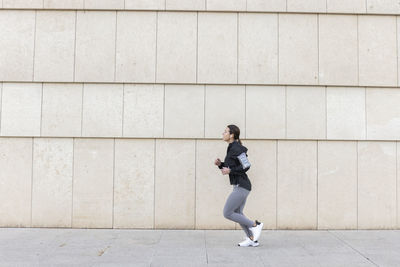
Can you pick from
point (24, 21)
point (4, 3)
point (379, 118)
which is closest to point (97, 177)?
point (24, 21)

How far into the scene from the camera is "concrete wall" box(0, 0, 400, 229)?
23.8 ft

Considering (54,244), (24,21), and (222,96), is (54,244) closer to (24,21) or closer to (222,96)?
(222,96)

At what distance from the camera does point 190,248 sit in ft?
19.0

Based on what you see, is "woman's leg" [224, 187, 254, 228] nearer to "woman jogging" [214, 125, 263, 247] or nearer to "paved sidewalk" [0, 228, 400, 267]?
"woman jogging" [214, 125, 263, 247]

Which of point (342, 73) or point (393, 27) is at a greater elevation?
point (393, 27)

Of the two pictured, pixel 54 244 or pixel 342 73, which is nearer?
pixel 54 244

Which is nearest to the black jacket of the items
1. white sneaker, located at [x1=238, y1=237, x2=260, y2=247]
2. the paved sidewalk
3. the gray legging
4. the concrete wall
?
the gray legging

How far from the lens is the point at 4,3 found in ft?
24.6

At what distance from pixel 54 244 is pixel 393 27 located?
326 inches

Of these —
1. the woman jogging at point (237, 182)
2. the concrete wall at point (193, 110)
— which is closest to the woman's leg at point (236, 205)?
the woman jogging at point (237, 182)

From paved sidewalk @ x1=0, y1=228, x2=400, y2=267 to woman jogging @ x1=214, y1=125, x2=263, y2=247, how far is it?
299 millimetres

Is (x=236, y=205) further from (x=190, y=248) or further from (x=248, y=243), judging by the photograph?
(x=190, y=248)

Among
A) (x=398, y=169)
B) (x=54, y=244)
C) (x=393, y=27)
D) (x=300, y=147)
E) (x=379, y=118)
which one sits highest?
(x=393, y=27)

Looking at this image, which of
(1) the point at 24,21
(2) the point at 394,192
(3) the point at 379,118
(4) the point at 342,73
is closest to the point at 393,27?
(4) the point at 342,73
